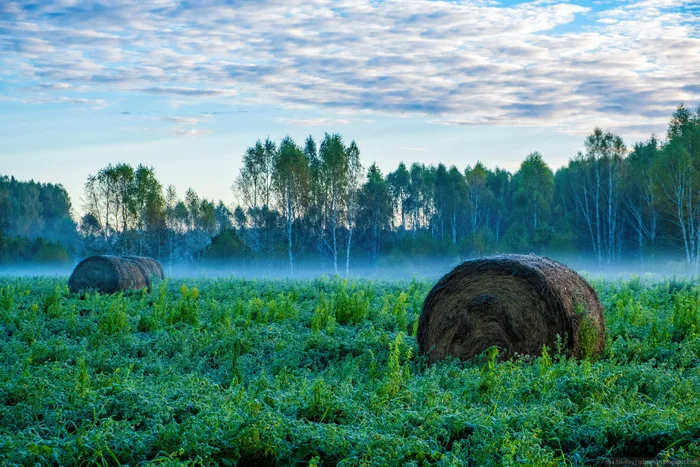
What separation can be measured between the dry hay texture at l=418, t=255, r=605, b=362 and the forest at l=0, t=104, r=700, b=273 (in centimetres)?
3829

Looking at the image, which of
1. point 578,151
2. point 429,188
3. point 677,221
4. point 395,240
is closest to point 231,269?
point 395,240

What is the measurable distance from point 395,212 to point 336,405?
6287 cm

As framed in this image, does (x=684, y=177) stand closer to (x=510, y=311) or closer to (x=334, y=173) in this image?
(x=334, y=173)

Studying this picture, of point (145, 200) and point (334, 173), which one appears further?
point (145, 200)

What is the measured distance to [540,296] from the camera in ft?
31.6

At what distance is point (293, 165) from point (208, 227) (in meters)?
20.9

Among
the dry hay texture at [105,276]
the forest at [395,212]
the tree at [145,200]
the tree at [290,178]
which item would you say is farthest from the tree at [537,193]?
the dry hay texture at [105,276]

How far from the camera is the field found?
5.23 meters

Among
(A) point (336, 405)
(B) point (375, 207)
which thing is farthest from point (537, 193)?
(A) point (336, 405)

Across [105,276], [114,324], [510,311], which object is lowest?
[114,324]

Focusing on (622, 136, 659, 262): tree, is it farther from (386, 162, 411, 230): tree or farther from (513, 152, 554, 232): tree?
(386, 162, 411, 230): tree

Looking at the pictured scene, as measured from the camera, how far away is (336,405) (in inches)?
249

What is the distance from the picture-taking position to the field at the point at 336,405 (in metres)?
5.23

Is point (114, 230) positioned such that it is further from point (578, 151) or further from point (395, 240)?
point (578, 151)
